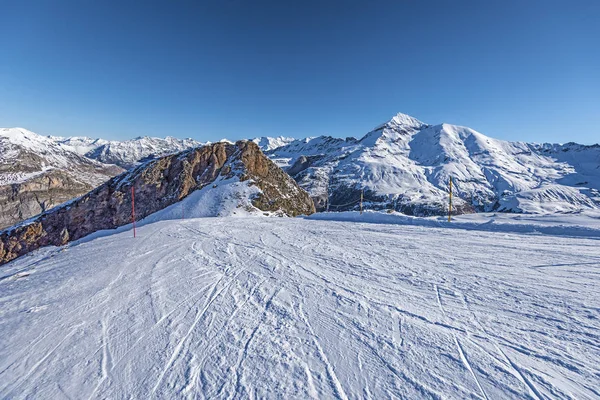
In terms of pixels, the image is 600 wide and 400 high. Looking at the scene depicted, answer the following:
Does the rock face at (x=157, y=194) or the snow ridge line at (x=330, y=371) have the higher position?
the rock face at (x=157, y=194)

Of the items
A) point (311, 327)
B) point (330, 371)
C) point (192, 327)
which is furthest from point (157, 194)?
point (330, 371)

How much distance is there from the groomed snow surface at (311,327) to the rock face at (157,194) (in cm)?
2304

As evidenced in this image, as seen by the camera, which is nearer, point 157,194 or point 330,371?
point 330,371

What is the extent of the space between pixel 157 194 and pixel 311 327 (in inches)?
1511

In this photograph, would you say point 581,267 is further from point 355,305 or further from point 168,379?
point 168,379

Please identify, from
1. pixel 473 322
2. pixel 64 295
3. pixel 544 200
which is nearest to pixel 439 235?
pixel 473 322

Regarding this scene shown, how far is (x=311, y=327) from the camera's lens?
408 centimetres

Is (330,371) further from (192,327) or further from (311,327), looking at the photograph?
(192,327)

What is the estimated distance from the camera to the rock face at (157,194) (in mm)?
31531

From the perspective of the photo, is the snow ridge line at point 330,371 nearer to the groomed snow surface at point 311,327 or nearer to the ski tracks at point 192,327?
the groomed snow surface at point 311,327

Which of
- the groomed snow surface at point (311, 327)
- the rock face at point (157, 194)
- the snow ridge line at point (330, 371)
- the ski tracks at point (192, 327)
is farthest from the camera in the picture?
the rock face at point (157, 194)

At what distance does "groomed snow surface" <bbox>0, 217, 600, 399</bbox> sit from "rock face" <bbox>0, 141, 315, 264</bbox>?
2304 centimetres

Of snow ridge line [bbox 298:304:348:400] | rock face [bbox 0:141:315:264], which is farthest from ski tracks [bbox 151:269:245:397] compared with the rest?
rock face [bbox 0:141:315:264]

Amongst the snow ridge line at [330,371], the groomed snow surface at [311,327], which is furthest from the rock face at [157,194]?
the snow ridge line at [330,371]
